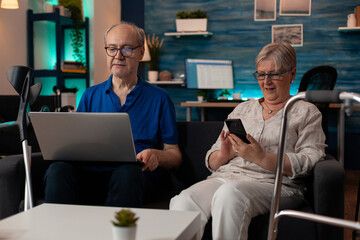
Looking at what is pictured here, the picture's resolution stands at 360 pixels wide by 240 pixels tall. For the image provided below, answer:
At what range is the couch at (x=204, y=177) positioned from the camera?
170cm

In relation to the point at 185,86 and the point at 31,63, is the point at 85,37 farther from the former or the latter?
the point at 185,86

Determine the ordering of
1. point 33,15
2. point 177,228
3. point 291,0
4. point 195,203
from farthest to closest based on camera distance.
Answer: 1. point 291,0
2. point 33,15
3. point 195,203
4. point 177,228

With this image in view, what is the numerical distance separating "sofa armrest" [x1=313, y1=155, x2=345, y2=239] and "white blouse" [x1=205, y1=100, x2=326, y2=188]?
11 centimetres

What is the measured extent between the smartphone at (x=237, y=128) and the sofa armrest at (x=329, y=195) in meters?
0.31

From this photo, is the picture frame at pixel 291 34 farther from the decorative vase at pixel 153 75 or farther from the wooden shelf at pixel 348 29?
the decorative vase at pixel 153 75

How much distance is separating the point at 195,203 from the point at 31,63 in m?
3.80

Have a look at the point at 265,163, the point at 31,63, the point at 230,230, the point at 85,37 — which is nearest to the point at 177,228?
the point at 230,230

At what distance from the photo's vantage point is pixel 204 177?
2271 mm

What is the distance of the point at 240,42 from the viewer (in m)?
5.54

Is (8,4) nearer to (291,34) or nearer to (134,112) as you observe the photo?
(134,112)

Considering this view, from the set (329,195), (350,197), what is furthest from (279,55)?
(350,197)

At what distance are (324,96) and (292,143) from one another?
2.39ft

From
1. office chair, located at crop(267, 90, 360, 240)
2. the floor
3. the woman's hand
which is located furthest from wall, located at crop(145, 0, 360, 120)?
office chair, located at crop(267, 90, 360, 240)

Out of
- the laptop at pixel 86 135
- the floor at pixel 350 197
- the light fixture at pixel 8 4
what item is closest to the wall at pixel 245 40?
the floor at pixel 350 197
